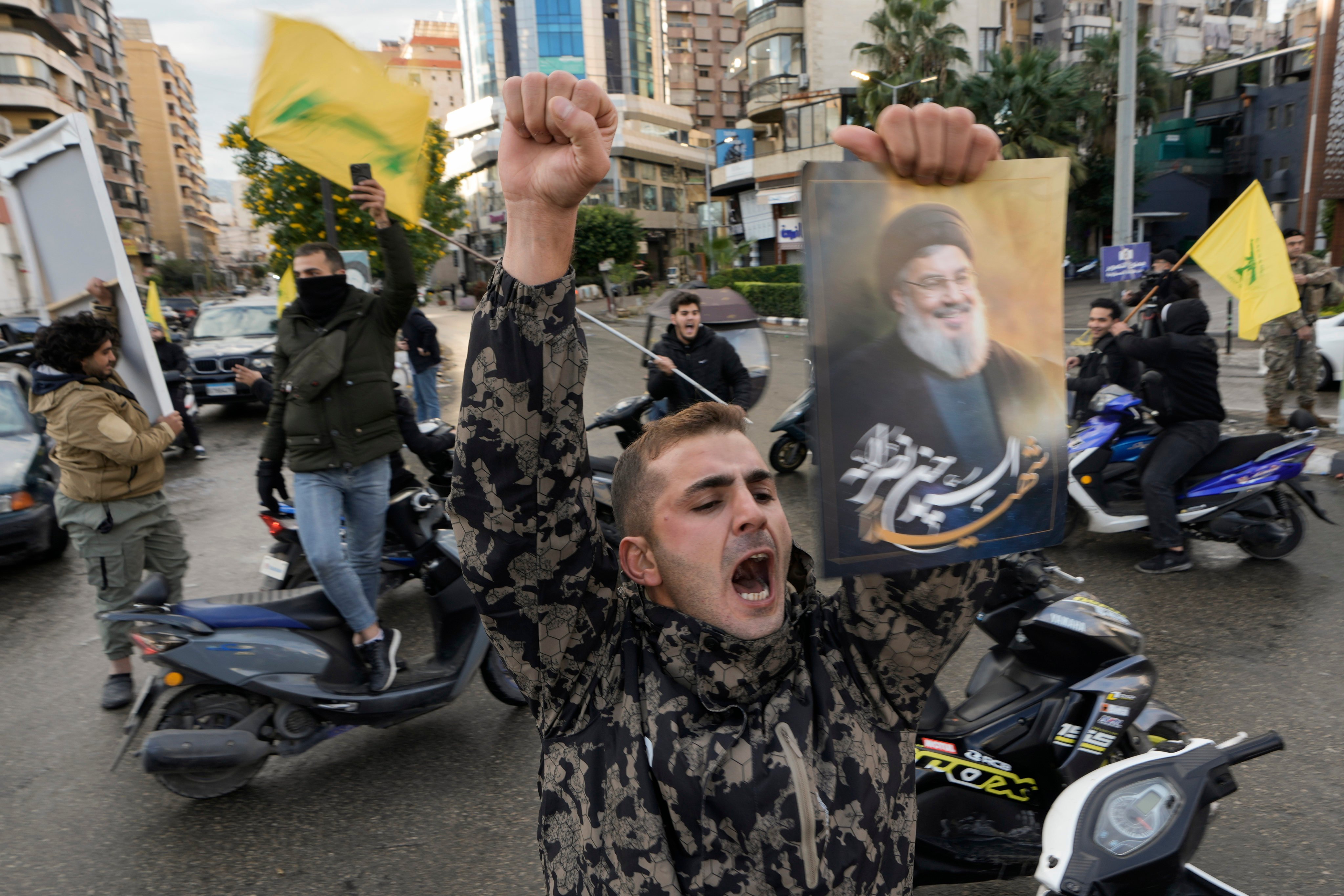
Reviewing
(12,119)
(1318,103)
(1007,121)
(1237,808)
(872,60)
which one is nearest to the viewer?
(1237,808)

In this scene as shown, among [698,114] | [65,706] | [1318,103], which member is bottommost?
[65,706]

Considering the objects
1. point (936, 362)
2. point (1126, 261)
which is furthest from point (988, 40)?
point (936, 362)

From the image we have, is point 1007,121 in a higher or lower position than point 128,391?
higher

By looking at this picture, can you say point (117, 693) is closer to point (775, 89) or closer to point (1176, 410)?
point (1176, 410)

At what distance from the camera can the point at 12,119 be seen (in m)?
49.8

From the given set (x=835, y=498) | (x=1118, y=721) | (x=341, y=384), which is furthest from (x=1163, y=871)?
(x=341, y=384)

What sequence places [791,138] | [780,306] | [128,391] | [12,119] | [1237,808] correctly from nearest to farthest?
[1237,808] < [128,391] < [780,306] < [791,138] < [12,119]

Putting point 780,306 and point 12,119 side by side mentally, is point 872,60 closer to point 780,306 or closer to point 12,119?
point 780,306

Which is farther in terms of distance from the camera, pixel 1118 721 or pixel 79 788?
pixel 79 788

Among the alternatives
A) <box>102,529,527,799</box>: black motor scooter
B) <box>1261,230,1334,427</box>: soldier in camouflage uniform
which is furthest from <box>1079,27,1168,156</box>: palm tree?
<box>102,529,527,799</box>: black motor scooter

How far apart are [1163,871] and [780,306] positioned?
1180 inches

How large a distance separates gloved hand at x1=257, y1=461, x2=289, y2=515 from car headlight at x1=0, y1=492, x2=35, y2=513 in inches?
134

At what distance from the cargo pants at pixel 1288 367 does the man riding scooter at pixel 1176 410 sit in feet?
12.5

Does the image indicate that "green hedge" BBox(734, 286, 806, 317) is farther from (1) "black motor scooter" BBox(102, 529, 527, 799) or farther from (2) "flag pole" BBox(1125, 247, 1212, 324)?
(1) "black motor scooter" BBox(102, 529, 527, 799)
